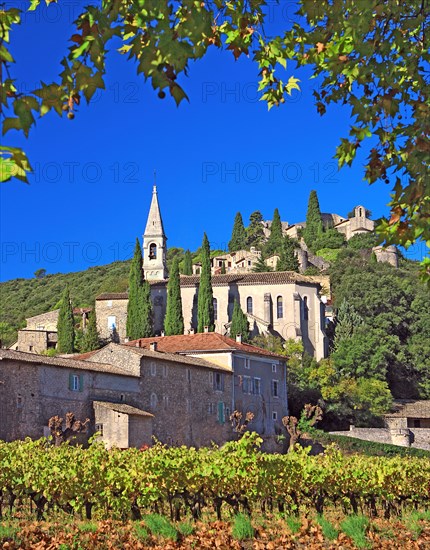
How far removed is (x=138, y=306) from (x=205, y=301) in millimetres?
5836

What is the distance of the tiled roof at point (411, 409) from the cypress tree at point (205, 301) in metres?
17.0

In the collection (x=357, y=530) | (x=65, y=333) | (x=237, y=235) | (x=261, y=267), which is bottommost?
(x=357, y=530)

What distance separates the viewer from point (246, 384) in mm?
53625

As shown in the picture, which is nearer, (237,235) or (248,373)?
(248,373)

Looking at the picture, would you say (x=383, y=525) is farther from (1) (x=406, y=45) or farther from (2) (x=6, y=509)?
(1) (x=406, y=45)

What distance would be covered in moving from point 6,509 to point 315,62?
17870mm

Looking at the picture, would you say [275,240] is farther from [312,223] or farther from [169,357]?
[169,357]

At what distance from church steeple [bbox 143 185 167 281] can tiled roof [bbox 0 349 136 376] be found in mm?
39418

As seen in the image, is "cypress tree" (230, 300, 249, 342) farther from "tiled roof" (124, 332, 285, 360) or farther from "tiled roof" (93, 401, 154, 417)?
"tiled roof" (93, 401, 154, 417)

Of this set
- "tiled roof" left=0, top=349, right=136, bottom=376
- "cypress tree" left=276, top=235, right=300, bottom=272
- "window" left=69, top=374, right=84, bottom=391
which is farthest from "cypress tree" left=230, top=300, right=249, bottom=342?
"cypress tree" left=276, top=235, right=300, bottom=272

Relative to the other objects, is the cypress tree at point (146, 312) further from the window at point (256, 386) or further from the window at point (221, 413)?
the window at point (221, 413)

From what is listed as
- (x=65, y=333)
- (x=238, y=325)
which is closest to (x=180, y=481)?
(x=65, y=333)

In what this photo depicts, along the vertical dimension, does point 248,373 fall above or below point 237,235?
below

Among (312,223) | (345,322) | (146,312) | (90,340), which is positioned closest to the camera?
(90,340)
